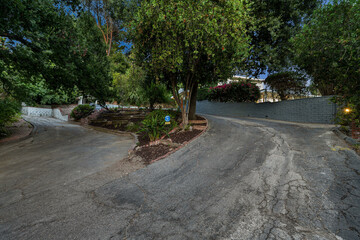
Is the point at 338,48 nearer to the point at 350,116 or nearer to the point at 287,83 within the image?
the point at 350,116

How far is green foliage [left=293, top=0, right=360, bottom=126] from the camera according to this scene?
186 inches

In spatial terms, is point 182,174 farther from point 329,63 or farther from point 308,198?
point 329,63

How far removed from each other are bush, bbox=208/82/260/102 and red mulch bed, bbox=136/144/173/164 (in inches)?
443

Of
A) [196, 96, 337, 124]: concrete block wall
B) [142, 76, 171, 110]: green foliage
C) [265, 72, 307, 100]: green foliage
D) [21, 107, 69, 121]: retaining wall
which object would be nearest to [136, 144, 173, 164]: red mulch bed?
[142, 76, 171, 110]: green foliage

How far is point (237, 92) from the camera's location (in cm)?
1444

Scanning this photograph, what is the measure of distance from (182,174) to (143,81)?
8.09 meters

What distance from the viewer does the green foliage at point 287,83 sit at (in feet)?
31.9

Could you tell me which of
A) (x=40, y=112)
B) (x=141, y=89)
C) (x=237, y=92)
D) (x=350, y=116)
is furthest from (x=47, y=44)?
(x=40, y=112)

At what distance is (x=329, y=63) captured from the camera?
661 cm

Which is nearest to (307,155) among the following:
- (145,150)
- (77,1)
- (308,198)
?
(308,198)

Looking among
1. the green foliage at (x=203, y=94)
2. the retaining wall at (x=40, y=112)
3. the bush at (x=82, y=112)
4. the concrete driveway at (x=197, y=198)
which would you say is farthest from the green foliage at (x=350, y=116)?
the retaining wall at (x=40, y=112)

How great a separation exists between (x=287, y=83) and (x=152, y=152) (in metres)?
10.5

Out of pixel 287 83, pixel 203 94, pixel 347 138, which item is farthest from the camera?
pixel 203 94

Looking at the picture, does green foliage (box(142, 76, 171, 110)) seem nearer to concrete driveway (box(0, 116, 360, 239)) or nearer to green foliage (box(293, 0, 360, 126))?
concrete driveway (box(0, 116, 360, 239))
